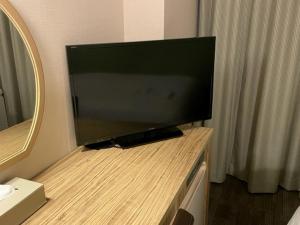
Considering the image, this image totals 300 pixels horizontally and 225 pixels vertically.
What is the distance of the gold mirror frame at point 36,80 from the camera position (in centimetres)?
98

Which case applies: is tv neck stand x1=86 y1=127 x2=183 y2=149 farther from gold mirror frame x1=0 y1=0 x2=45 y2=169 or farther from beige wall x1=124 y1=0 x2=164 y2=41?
beige wall x1=124 y1=0 x2=164 y2=41

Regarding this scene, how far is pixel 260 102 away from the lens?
2.10m

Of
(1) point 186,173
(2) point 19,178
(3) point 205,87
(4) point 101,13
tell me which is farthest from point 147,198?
(4) point 101,13

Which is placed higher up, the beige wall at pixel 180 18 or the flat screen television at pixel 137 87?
the beige wall at pixel 180 18

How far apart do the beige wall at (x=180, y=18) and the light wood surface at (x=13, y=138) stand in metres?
0.88

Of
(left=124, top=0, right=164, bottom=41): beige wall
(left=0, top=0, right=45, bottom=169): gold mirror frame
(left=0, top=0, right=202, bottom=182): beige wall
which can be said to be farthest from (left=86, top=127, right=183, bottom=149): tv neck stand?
(left=124, top=0, right=164, bottom=41): beige wall

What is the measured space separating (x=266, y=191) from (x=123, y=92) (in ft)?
4.97

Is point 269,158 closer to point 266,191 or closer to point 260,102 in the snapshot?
point 266,191

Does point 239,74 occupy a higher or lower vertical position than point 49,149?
higher

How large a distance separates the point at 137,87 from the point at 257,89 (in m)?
1.09

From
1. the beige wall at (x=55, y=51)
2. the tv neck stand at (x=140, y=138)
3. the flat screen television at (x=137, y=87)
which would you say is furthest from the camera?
the tv neck stand at (x=140, y=138)

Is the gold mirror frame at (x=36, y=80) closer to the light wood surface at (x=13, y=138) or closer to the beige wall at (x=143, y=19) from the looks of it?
the light wood surface at (x=13, y=138)

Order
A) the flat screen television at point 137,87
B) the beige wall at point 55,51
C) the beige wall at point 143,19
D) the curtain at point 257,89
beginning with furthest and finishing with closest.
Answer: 1. the curtain at point 257,89
2. the beige wall at point 143,19
3. the flat screen television at point 137,87
4. the beige wall at point 55,51

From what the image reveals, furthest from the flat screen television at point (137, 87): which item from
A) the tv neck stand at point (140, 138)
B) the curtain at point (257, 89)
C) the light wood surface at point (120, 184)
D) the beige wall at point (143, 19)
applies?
the curtain at point (257, 89)
